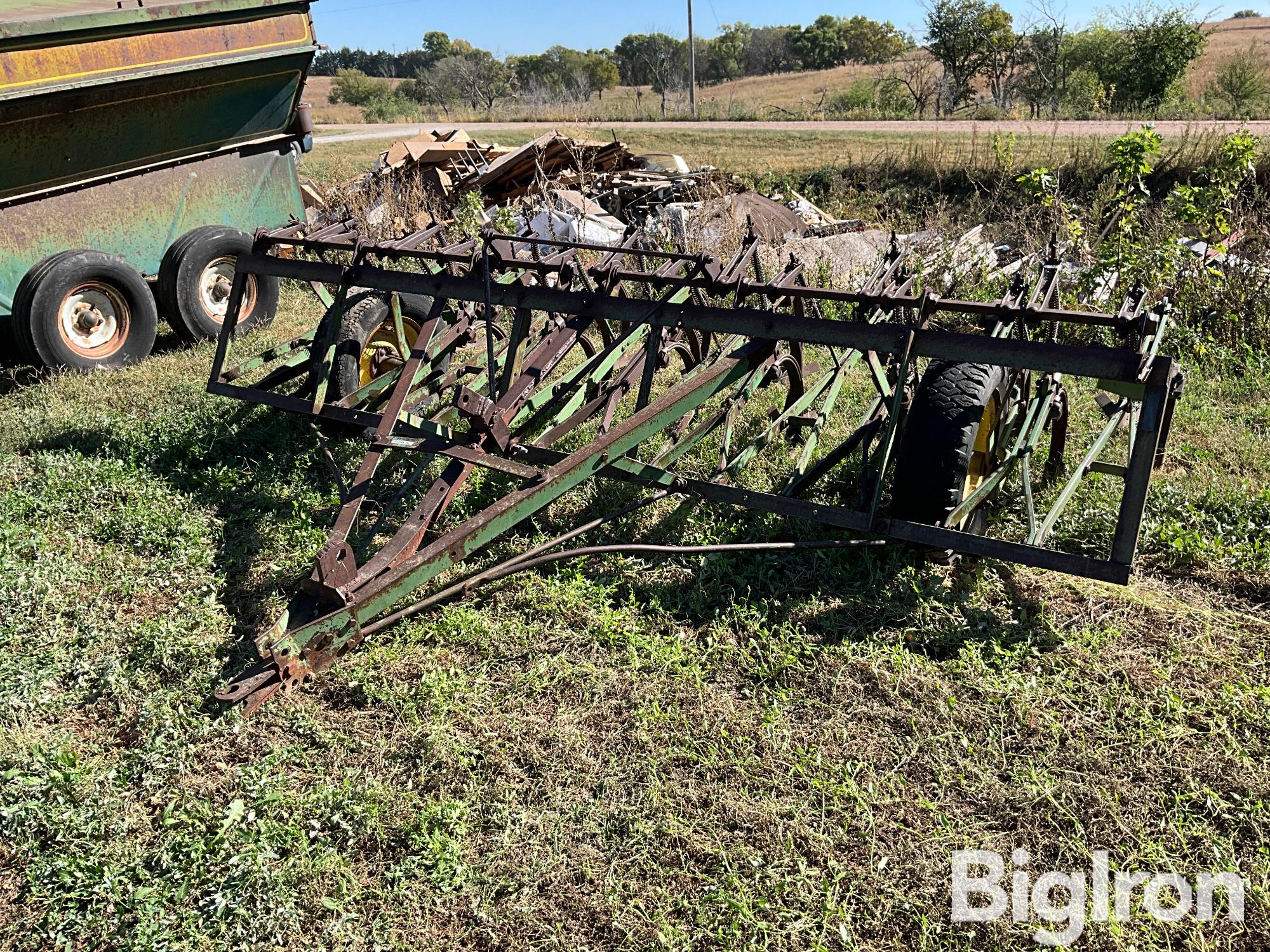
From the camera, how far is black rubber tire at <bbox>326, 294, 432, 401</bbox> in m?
5.01

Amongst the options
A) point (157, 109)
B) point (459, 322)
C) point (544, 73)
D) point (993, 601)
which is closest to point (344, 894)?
point (993, 601)

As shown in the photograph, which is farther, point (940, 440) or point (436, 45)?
point (436, 45)

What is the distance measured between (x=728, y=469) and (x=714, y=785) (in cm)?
162

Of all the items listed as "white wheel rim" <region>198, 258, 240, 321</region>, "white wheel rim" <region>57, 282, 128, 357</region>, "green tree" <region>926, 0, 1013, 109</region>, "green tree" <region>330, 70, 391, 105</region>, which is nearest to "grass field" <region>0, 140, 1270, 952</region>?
"white wheel rim" <region>57, 282, 128, 357</region>

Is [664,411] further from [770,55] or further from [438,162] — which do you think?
[770,55]

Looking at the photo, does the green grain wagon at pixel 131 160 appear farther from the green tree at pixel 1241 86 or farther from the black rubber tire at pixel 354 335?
the green tree at pixel 1241 86

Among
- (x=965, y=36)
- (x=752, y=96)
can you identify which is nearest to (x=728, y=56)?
(x=752, y=96)

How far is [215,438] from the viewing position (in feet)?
17.1

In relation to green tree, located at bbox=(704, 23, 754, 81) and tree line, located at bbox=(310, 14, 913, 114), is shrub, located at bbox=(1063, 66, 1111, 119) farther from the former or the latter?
→ green tree, located at bbox=(704, 23, 754, 81)

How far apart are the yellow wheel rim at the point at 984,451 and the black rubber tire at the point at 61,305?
18.1 feet

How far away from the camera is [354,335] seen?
16.7 feet

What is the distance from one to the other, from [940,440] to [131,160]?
623 centimetres

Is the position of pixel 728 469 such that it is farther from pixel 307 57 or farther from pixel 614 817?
pixel 307 57

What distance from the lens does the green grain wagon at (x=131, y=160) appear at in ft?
19.5
